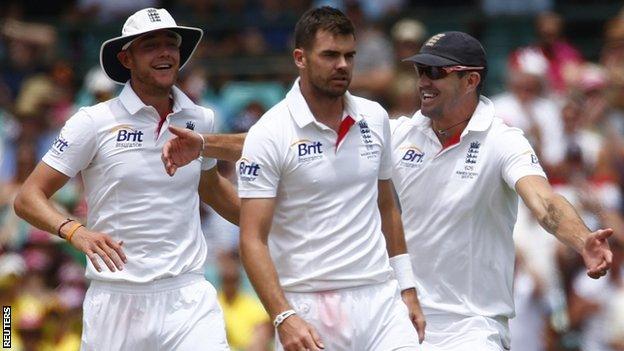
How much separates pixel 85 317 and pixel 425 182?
2.09 m

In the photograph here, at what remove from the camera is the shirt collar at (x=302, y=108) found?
848 cm

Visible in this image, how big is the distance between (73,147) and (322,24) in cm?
155

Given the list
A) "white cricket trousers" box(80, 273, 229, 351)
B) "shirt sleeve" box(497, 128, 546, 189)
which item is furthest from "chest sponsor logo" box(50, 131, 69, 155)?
"shirt sleeve" box(497, 128, 546, 189)

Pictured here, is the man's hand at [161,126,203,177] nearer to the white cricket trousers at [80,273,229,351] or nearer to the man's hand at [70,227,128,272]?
the man's hand at [70,227,128,272]

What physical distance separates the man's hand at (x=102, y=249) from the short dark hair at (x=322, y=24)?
152 centimetres

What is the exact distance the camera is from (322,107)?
8.59m

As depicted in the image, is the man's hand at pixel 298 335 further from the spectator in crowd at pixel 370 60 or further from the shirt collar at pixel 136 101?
the spectator in crowd at pixel 370 60

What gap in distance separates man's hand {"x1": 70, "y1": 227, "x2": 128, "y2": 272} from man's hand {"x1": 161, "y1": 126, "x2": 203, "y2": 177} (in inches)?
21.1

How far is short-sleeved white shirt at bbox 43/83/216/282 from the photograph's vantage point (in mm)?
8672

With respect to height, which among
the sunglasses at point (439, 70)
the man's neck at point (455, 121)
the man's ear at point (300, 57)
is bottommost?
the man's neck at point (455, 121)

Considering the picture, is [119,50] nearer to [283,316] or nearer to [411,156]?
[411,156]

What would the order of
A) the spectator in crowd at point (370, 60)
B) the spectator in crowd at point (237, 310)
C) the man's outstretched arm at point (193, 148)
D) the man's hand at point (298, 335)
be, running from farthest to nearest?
the spectator in crowd at point (370, 60) < the spectator in crowd at point (237, 310) < the man's outstretched arm at point (193, 148) < the man's hand at point (298, 335)

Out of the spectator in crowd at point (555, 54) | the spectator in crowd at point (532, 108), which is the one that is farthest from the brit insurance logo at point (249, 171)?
the spectator in crowd at point (555, 54)

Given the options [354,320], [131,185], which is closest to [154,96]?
[131,185]
